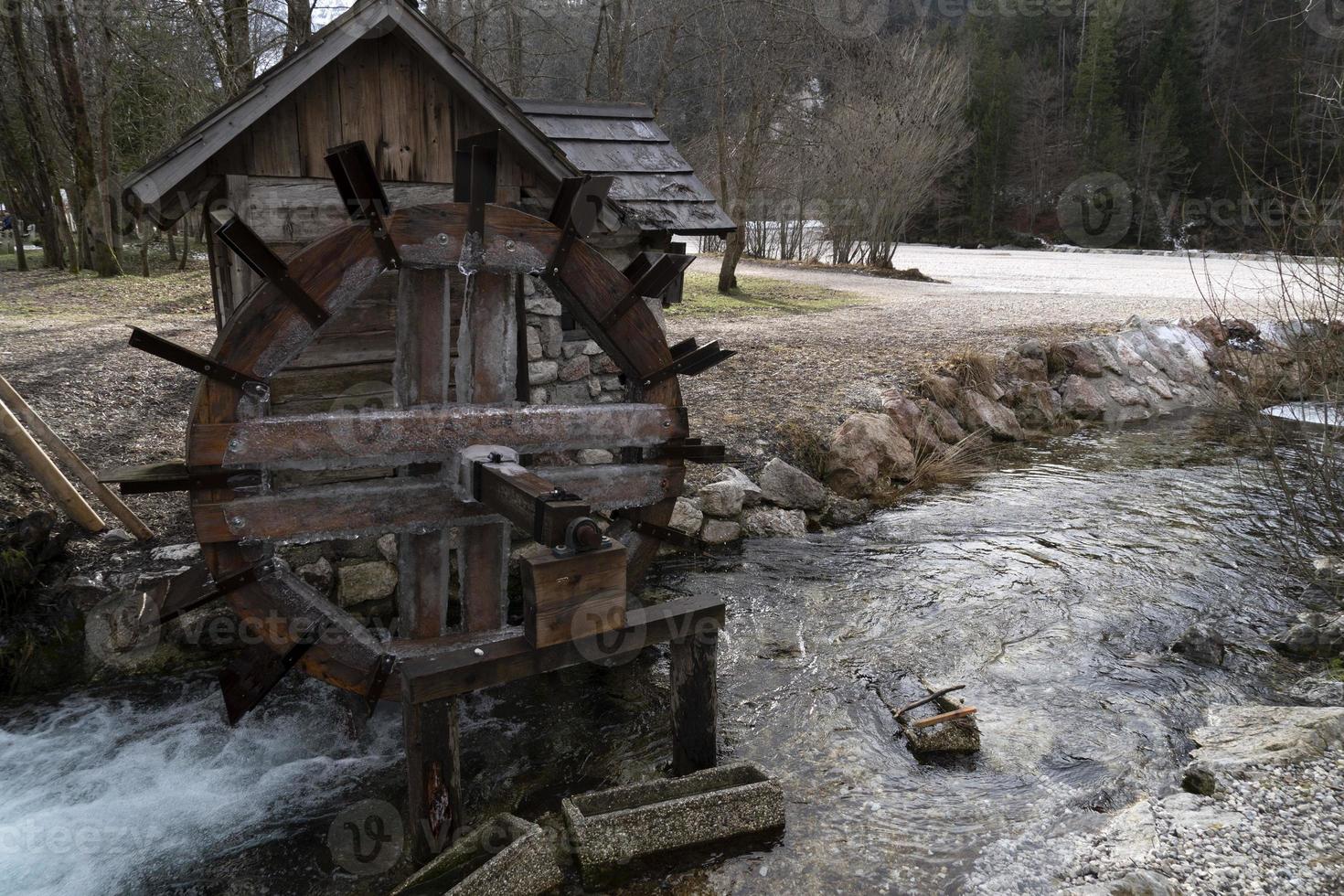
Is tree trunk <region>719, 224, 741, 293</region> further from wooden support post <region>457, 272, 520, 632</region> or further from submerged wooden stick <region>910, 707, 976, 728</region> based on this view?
submerged wooden stick <region>910, 707, 976, 728</region>

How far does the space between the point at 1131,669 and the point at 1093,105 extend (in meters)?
39.3

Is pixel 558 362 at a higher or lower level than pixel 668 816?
higher

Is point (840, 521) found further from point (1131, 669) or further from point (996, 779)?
point (996, 779)

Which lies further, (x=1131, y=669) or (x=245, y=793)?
(x=1131, y=669)

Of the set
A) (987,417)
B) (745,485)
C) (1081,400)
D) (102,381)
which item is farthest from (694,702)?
(1081,400)

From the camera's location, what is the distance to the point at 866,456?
8031 millimetres

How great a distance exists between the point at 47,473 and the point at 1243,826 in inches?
239

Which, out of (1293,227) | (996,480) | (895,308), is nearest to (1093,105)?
(895,308)

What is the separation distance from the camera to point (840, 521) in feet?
24.3

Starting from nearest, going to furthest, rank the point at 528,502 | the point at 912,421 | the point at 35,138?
the point at 528,502 → the point at 912,421 → the point at 35,138

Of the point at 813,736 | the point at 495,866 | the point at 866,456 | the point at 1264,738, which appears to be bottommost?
the point at 813,736

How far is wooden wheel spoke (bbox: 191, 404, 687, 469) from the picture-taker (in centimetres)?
363

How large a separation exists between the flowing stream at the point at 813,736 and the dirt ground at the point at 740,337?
1499mm

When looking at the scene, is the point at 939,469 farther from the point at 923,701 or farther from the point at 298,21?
the point at 298,21
